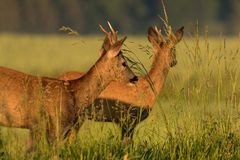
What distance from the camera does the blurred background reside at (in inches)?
3191

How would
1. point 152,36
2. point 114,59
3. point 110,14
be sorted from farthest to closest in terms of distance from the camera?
1. point 110,14
2. point 152,36
3. point 114,59

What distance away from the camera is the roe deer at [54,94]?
32.3ft

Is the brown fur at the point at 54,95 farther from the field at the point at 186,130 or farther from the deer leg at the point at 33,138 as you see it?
the field at the point at 186,130

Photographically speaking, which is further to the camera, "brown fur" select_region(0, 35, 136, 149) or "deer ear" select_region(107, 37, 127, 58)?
"deer ear" select_region(107, 37, 127, 58)

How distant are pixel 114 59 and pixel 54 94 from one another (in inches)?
35.1

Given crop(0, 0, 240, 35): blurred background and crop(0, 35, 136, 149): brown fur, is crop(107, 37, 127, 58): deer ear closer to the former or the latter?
crop(0, 35, 136, 149): brown fur

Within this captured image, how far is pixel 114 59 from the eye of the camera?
10719 millimetres

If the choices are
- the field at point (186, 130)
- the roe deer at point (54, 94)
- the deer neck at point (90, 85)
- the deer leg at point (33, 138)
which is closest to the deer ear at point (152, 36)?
the roe deer at point (54, 94)

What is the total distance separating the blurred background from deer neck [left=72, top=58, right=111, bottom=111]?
68099 mm

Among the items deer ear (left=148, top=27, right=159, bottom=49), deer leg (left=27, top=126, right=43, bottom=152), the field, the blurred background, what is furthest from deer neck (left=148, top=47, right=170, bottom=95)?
the blurred background

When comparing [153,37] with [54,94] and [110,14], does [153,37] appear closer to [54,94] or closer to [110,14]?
[54,94]

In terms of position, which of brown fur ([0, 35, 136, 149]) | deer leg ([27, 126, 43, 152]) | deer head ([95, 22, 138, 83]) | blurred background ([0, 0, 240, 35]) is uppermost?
blurred background ([0, 0, 240, 35])

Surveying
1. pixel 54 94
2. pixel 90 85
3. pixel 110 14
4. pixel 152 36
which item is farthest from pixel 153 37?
pixel 110 14

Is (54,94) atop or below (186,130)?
atop
